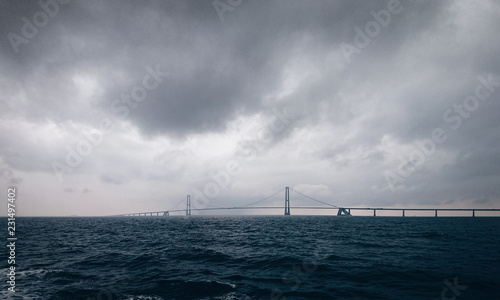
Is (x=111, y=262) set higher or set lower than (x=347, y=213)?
higher

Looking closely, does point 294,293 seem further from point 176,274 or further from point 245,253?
point 245,253

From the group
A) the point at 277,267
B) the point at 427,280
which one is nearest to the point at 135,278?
the point at 277,267

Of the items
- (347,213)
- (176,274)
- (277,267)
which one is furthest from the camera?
(347,213)

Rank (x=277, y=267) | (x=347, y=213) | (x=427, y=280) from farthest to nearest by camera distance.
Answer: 1. (x=347, y=213)
2. (x=277, y=267)
3. (x=427, y=280)

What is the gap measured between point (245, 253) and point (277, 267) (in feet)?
18.2

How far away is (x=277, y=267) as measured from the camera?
15.1 meters

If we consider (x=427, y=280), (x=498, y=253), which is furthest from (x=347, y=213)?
(x=427, y=280)

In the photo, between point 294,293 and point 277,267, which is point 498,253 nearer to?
point 277,267

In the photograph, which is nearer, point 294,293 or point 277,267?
point 294,293

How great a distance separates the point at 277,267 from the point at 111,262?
468 inches

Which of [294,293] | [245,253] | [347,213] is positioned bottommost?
[347,213]

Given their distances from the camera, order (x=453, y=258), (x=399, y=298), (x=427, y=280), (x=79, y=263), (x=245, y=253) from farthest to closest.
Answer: (x=245, y=253) → (x=453, y=258) → (x=79, y=263) → (x=427, y=280) → (x=399, y=298)

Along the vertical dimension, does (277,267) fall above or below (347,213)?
above

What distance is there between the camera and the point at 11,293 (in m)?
10.5
